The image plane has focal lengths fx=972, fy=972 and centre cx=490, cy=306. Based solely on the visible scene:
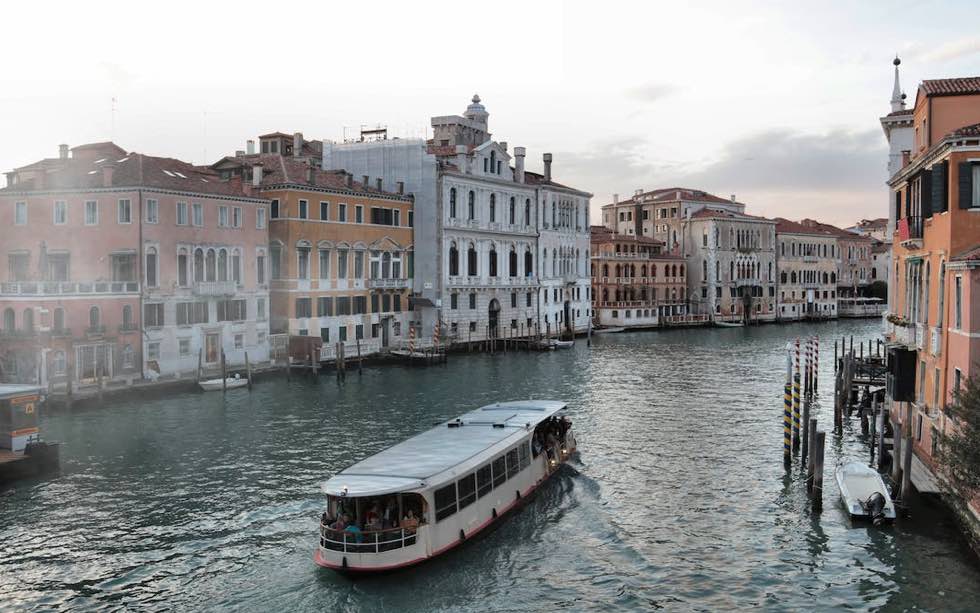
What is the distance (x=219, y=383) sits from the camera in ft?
105

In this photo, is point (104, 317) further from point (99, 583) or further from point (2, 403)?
point (99, 583)

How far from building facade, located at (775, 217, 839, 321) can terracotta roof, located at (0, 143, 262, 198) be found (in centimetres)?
5257

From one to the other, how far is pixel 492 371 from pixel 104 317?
1530 cm

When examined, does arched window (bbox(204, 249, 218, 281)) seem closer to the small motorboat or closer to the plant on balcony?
the small motorboat

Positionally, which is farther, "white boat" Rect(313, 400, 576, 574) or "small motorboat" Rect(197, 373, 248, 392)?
"small motorboat" Rect(197, 373, 248, 392)

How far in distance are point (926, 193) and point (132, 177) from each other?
2591 cm

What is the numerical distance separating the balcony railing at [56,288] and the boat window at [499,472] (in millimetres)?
19078

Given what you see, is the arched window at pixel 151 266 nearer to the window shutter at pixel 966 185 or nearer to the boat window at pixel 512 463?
the boat window at pixel 512 463

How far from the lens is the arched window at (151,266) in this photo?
109 ft

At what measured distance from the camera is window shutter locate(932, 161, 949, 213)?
17.0 meters

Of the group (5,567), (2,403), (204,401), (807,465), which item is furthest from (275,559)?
(204,401)

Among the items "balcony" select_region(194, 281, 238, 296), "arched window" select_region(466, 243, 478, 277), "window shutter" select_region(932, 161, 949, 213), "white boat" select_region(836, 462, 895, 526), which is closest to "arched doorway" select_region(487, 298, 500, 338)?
"arched window" select_region(466, 243, 478, 277)

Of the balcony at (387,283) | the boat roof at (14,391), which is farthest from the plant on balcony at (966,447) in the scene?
the balcony at (387,283)

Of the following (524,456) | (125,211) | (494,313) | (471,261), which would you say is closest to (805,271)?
(494,313)
